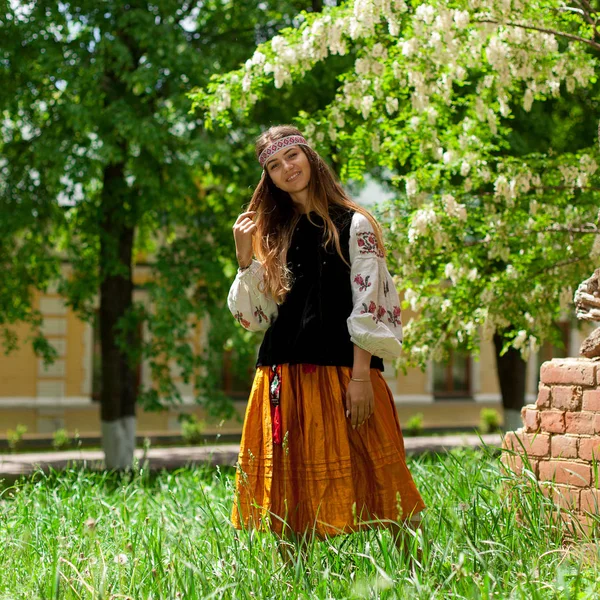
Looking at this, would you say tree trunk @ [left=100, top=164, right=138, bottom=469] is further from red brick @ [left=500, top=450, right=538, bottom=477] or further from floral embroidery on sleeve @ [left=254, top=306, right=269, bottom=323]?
floral embroidery on sleeve @ [left=254, top=306, right=269, bottom=323]

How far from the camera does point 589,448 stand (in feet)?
12.7

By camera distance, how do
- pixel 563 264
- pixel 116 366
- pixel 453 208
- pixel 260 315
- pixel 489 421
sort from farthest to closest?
pixel 489 421
pixel 116 366
pixel 563 264
pixel 453 208
pixel 260 315

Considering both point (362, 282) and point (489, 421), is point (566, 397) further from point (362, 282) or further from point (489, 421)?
point (489, 421)

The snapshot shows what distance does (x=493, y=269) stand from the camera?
23.5 ft

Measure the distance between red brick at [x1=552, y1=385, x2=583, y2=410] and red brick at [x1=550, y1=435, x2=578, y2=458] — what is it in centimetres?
13

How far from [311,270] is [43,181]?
8.72 m

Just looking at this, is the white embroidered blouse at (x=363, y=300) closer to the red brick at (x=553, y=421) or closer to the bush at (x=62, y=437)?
the red brick at (x=553, y=421)

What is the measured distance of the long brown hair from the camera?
10.9ft

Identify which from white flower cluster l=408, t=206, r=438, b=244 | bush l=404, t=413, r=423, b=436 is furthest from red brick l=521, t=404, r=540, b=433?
bush l=404, t=413, r=423, b=436

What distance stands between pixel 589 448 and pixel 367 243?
4.72ft

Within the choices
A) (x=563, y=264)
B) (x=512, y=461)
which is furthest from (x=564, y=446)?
(x=563, y=264)

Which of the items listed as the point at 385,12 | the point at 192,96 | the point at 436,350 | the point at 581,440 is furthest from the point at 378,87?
Result: the point at 581,440

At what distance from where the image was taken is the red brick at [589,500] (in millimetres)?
3695

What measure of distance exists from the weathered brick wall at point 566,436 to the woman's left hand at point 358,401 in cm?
102
